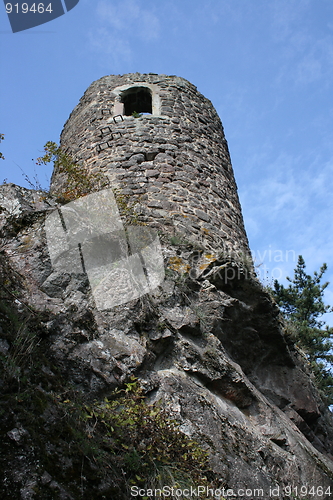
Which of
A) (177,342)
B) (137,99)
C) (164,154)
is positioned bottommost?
(177,342)

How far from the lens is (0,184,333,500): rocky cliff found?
2377 mm

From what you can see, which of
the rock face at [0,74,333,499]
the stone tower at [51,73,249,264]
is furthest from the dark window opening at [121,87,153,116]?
the rock face at [0,74,333,499]

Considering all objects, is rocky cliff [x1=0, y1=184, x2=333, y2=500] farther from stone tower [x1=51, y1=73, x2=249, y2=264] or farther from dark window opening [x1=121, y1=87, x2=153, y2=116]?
dark window opening [x1=121, y1=87, x2=153, y2=116]

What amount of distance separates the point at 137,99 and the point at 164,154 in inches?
87.5

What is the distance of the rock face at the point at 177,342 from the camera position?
2.87 m

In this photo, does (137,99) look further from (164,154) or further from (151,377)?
(151,377)

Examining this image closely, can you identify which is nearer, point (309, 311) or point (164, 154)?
point (164, 154)

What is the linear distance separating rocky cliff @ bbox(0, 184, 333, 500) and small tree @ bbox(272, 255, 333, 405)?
5.05 metres

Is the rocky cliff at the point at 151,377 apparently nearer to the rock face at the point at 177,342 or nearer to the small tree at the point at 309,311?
the rock face at the point at 177,342

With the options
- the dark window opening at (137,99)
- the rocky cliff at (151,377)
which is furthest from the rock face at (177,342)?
the dark window opening at (137,99)

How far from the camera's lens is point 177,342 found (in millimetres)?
3889

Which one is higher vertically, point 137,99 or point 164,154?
point 137,99

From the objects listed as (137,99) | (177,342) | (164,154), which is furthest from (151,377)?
(137,99)

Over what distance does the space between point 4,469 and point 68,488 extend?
0.33 metres
